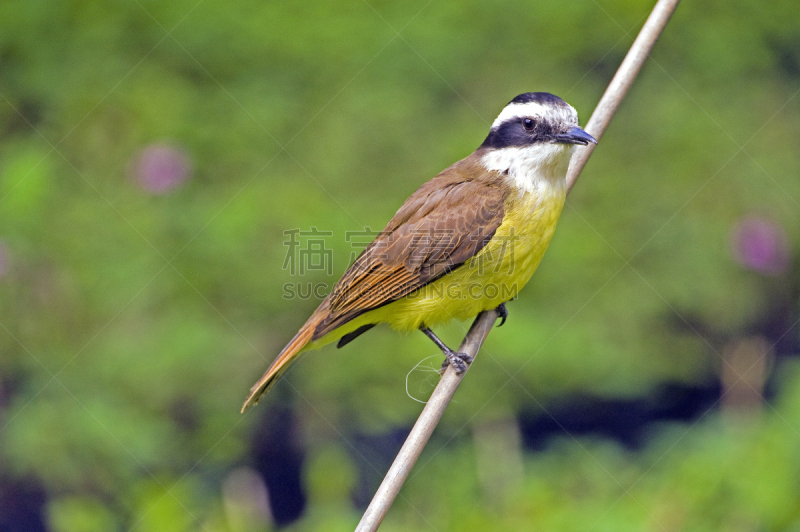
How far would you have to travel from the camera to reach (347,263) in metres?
4.55

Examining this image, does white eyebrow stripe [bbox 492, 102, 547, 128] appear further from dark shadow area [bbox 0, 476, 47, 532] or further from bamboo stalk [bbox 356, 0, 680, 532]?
dark shadow area [bbox 0, 476, 47, 532]

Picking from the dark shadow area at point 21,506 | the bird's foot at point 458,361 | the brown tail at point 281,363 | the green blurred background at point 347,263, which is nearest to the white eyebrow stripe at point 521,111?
the bird's foot at point 458,361

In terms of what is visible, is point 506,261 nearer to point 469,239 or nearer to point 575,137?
point 469,239

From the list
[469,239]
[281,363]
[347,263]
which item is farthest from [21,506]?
[469,239]

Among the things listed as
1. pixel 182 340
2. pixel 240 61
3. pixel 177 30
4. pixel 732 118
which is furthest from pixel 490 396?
pixel 177 30

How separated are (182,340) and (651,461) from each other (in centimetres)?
269

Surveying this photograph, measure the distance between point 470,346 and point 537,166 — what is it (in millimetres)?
820

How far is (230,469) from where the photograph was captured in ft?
13.7

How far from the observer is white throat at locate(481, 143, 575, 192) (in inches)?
124

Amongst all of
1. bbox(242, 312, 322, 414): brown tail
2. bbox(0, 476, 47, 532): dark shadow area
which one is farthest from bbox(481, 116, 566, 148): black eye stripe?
bbox(0, 476, 47, 532): dark shadow area

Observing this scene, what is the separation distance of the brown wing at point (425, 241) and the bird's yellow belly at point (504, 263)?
0.04 meters

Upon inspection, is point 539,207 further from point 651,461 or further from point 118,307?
point 118,307

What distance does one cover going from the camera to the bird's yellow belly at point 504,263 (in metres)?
3.10

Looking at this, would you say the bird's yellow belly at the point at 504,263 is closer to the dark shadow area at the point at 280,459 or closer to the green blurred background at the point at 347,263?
the green blurred background at the point at 347,263
